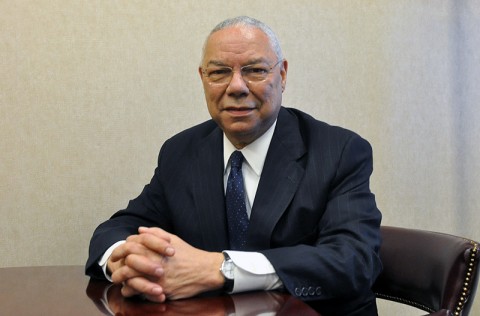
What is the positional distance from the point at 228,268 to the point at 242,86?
0.77 meters

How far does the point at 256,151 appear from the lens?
98.0 inches

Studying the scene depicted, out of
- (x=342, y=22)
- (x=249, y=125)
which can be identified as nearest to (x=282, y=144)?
(x=249, y=125)

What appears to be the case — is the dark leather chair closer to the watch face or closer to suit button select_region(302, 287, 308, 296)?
suit button select_region(302, 287, 308, 296)

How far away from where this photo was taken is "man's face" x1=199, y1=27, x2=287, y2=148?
7.89ft

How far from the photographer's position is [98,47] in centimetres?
307

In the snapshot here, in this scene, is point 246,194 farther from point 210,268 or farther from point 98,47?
point 98,47

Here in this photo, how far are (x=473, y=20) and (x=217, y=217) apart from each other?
2131 millimetres

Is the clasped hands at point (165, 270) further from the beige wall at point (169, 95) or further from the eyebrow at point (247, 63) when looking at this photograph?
the beige wall at point (169, 95)

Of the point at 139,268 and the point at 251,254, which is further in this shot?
the point at 251,254

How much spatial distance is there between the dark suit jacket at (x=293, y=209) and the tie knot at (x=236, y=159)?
57mm

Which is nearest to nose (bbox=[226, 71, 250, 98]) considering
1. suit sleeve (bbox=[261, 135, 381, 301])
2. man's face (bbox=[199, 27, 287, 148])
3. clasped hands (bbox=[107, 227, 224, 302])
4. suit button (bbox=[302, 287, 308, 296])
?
man's face (bbox=[199, 27, 287, 148])

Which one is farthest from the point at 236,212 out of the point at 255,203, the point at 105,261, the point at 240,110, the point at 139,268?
the point at 139,268

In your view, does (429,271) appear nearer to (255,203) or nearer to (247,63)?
(255,203)

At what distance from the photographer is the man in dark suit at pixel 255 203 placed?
1919mm
